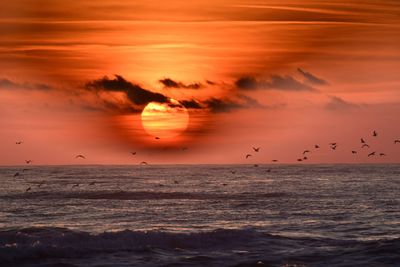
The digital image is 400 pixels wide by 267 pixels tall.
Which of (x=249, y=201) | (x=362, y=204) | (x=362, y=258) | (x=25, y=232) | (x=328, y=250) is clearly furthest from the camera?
(x=249, y=201)

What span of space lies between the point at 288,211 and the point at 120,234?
19.1 metres

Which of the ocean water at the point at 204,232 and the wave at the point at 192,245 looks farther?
the wave at the point at 192,245

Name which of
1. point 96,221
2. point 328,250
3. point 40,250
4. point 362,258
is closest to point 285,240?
point 328,250

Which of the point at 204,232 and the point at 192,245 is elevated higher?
the point at 204,232

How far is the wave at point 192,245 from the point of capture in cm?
3083

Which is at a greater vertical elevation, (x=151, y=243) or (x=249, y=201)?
(x=249, y=201)

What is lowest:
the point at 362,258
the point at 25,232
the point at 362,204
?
the point at 362,258

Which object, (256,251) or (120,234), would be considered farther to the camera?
(120,234)

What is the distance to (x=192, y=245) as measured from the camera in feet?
112

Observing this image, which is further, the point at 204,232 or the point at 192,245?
the point at 204,232

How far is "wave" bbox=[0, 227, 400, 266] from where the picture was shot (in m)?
30.8

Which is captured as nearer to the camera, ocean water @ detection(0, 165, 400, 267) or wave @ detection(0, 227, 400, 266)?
ocean water @ detection(0, 165, 400, 267)

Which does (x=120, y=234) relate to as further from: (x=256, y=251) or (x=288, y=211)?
(x=288, y=211)

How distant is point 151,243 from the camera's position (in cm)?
3438
